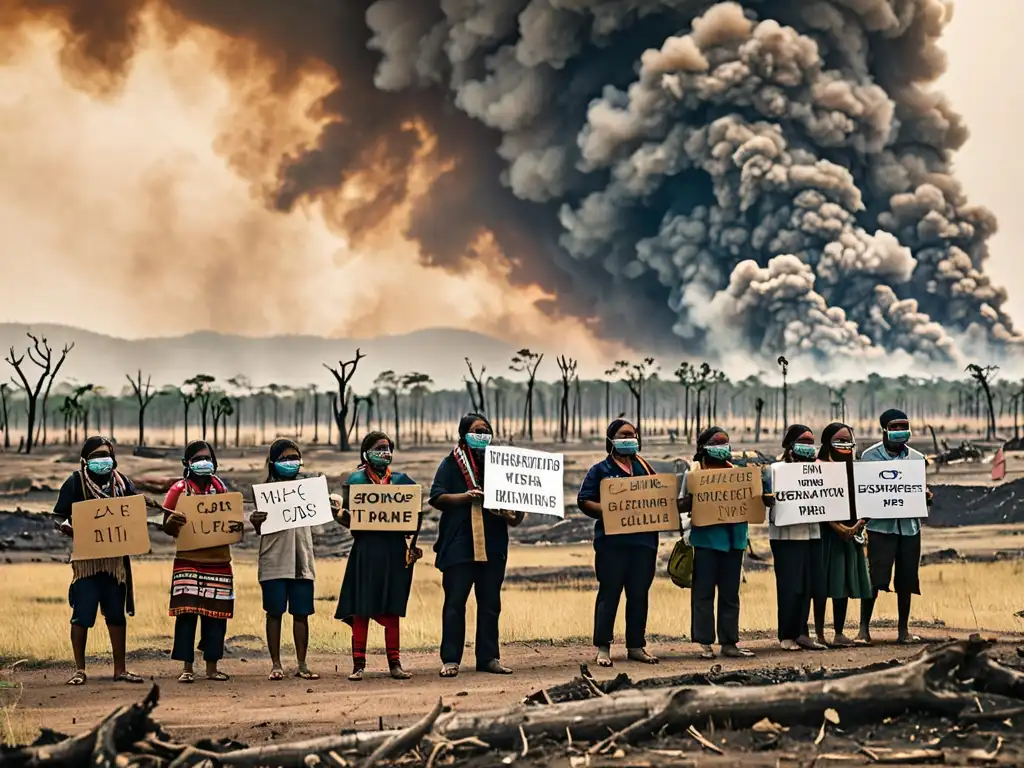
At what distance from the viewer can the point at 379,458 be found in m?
10.7

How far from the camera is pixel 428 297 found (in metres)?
43.9

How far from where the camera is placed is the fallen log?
7.02 metres

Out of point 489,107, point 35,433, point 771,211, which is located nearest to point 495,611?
point 35,433

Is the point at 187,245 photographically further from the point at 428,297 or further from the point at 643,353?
the point at 643,353

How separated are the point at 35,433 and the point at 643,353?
2000 cm

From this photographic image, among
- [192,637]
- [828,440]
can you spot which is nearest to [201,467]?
[192,637]

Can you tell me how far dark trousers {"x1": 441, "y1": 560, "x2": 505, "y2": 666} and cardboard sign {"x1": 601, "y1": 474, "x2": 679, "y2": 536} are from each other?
3.25 ft

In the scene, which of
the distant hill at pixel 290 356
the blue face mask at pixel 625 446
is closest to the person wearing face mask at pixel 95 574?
the blue face mask at pixel 625 446

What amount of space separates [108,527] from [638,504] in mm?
4263

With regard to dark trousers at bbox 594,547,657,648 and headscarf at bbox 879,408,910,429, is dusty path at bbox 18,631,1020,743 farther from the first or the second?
headscarf at bbox 879,408,910,429

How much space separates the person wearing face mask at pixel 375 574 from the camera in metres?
10.5

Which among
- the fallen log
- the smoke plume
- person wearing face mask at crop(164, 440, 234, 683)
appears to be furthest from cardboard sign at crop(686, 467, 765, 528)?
the smoke plume

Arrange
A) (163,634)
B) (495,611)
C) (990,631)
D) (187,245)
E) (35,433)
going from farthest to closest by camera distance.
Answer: (187,245) → (35,433) → (163,634) → (990,631) → (495,611)

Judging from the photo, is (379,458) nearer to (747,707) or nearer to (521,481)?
(521,481)
